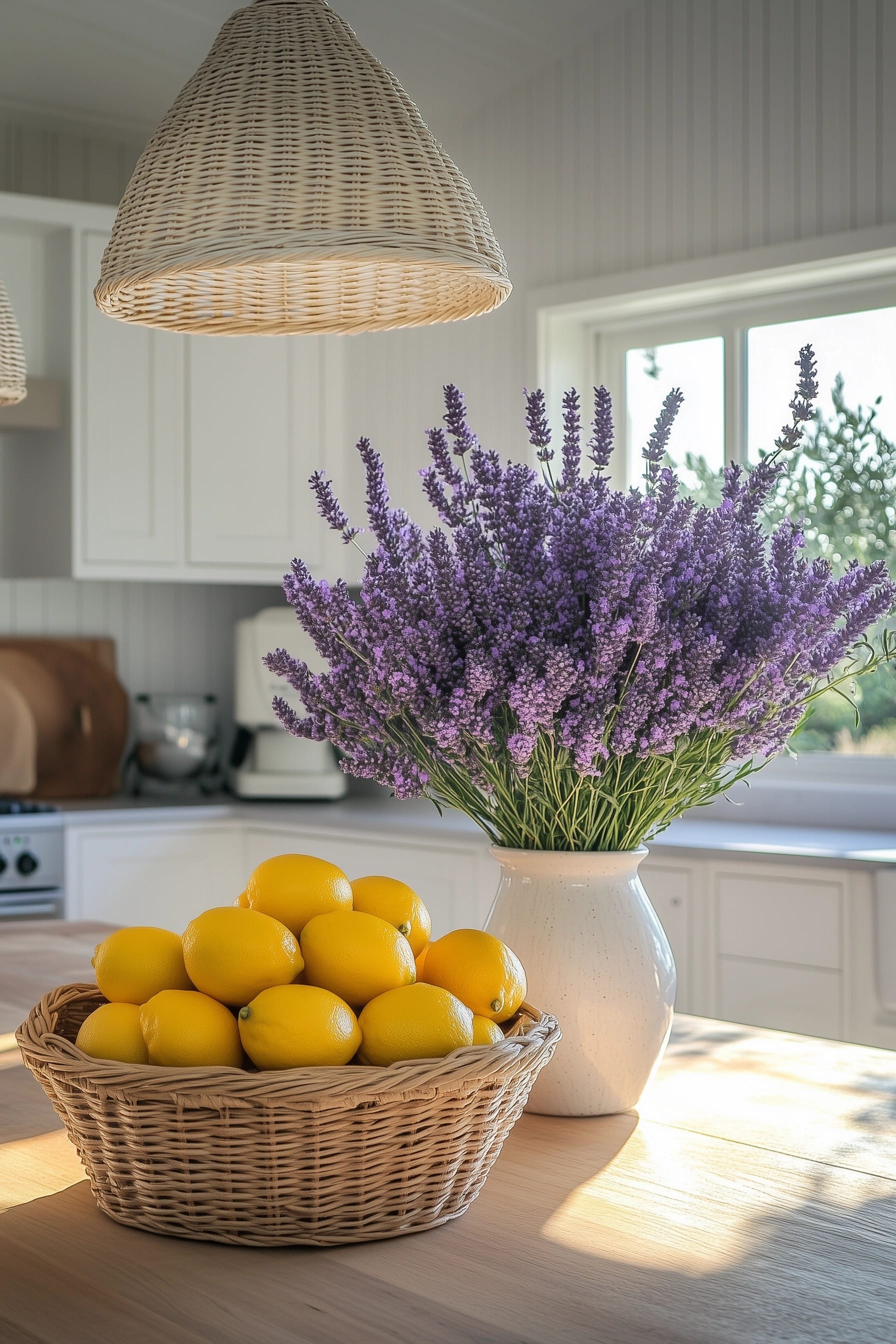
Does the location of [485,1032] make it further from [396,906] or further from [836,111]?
[836,111]

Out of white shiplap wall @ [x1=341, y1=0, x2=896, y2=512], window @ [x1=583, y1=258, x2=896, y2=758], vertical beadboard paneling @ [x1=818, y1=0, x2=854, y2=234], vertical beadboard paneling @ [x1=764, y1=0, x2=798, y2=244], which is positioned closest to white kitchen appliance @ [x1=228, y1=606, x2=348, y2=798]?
white shiplap wall @ [x1=341, y1=0, x2=896, y2=512]

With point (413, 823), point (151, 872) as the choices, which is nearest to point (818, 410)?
point (413, 823)

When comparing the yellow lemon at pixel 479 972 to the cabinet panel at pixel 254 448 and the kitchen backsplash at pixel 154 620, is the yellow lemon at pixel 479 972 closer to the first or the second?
the cabinet panel at pixel 254 448

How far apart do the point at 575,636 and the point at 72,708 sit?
10.8ft

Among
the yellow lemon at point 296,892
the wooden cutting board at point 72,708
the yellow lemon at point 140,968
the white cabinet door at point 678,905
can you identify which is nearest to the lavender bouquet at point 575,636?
the yellow lemon at point 296,892

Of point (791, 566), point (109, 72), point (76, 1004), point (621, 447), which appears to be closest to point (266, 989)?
point (76, 1004)

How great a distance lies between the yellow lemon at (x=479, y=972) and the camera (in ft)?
3.06

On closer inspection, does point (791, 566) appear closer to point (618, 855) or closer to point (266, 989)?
point (618, 855)

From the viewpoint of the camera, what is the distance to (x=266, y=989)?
867mm

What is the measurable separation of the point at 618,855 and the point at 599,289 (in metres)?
2.62

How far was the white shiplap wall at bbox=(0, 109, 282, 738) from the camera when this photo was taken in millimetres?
3979

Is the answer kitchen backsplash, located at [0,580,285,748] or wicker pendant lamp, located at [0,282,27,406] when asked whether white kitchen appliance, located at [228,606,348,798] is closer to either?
kitchen backsplash, located at [0,580,285,748]

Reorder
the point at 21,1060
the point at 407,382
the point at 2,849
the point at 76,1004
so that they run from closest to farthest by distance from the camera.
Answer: the point at 76,1004 < the point at 21,1060 < the point at 2,849 < the point at 407,382

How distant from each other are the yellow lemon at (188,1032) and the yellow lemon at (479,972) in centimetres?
15
